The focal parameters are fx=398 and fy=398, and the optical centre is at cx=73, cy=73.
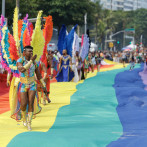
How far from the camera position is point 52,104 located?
12203 millimetres

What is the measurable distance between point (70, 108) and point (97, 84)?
20.0ft

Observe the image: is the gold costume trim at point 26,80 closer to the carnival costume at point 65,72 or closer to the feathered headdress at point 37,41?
the feathered headdress at point 37,41

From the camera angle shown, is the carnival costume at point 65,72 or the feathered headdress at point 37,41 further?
the carnival costume at point 65,72

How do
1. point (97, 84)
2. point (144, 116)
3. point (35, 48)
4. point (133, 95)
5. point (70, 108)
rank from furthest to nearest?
point (97, 84)
point (133, 95)
point (70, 108)
point (144, 116)
point (35, 48)

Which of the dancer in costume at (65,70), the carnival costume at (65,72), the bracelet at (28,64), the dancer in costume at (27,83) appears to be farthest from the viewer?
the carnival costume at (65,72)

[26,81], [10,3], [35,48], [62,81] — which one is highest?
[10,3]

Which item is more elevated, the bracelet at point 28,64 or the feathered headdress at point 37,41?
the feathered headdress at point 37,41

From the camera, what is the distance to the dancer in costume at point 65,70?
725 inches

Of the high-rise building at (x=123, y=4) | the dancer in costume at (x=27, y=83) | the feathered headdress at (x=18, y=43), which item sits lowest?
the dancer in costume at (x=27, y=83)

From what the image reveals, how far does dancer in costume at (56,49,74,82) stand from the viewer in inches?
725

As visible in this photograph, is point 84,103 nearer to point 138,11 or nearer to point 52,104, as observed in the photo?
point 52,104

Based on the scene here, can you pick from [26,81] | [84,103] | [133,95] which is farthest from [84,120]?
[133,95]

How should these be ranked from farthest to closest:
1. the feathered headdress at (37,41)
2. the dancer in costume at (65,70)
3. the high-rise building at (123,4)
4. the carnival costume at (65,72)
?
the high-rise building at (123,4), the carnival costume at (65,72), the dancer in costume at (65,70), the feathered headdress at (37,41)

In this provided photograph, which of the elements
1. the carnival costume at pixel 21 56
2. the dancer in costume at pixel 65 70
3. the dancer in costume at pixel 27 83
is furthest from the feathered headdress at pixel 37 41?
the dancer in costume at pixel 65 70
